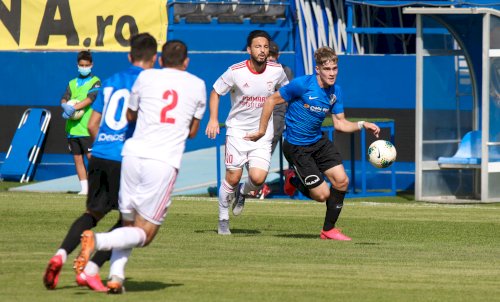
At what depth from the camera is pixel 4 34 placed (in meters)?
24.3

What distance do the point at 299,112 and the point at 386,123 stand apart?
7123 millimetres

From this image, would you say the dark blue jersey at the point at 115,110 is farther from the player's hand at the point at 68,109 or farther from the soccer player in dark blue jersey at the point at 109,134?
the player's hand at the point at 68,109

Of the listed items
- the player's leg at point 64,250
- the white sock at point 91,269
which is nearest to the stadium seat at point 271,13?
the player's leg at point 64,250

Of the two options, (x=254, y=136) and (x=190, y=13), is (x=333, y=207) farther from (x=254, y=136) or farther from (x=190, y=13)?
(x=190, y=13)

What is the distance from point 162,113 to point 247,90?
4903 mm

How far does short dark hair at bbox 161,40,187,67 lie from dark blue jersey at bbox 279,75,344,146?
406 cm

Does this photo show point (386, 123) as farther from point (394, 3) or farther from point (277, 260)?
point (277, 260)

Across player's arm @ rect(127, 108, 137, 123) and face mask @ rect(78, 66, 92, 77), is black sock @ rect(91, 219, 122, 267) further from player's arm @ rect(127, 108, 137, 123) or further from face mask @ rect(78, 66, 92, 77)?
face mask @ rect(78, 66, 92, 77)

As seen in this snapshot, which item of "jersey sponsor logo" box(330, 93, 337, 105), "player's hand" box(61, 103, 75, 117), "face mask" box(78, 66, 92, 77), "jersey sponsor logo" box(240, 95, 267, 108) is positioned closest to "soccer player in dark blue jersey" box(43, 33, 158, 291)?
"jersey sponsor logo" box(330, 93, 337, 105)

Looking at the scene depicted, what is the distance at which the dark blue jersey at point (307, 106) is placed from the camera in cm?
1319

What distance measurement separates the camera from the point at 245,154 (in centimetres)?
1401

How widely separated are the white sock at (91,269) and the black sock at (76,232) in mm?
297

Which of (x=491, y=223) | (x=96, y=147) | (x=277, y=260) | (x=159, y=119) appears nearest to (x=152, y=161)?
(x=159, y=119)

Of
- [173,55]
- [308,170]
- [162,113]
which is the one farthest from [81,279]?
[308,170]
